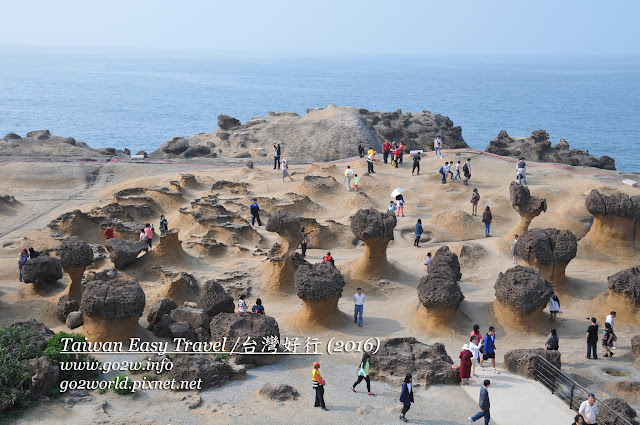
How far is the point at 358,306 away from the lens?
19938 millimetres

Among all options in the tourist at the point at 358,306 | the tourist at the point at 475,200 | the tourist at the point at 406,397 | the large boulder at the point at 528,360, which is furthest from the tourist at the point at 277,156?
the tourist at the point at 406,397

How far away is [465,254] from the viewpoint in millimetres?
25594

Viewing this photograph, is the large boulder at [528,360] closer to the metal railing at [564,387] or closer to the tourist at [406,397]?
the metal railing at [564,387]

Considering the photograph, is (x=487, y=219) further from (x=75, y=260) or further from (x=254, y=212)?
(x=75, y=260)

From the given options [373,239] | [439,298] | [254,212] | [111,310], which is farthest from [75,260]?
[439,298]

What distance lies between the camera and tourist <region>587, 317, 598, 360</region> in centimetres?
1783

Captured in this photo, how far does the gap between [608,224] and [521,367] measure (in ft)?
35.9

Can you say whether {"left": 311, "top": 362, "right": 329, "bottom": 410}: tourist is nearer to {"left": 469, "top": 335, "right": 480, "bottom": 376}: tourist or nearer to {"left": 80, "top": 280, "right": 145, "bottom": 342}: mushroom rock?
{"left": 469, "top": 335, "right": 480, "bottom": 376}: tourist

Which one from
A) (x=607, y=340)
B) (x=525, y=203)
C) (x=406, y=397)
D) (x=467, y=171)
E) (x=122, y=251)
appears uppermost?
(x=525, y=203)

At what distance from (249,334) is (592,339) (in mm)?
8663

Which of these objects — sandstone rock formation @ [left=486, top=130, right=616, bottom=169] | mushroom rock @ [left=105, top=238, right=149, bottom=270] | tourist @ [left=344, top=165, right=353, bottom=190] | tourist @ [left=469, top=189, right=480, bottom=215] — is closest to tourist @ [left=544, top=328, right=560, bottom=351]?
tourist @ [left=469, top=189, right=480, bottom=215]

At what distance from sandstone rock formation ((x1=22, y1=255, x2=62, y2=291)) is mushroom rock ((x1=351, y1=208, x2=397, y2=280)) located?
1015 cm

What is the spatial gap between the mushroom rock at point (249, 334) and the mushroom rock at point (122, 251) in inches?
333

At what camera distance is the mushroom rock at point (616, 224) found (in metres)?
24.7
